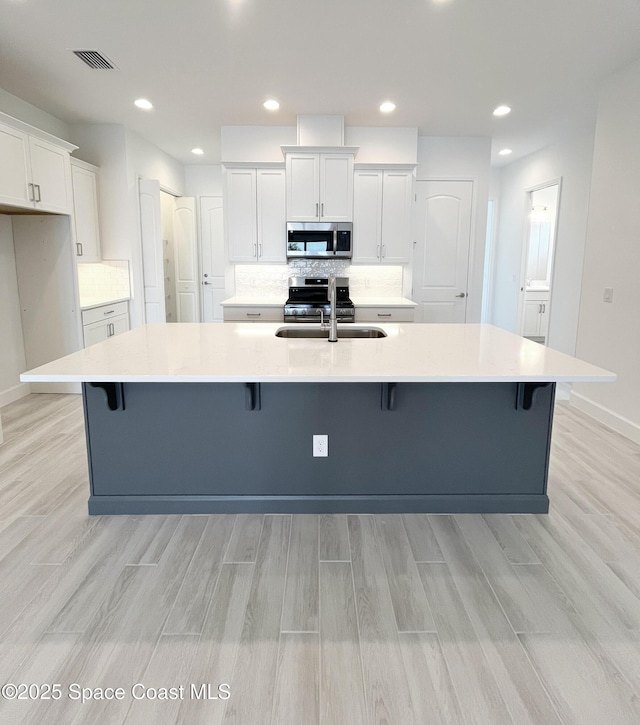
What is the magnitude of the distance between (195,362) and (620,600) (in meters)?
1.94

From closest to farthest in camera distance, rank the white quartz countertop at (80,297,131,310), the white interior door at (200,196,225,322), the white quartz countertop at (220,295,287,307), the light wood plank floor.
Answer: the light wood plank floor, the white quartz countertop at (80,297,131,310), the white quartz countertop at (220,295,287,307), the white interior door at (200,196,225,322)

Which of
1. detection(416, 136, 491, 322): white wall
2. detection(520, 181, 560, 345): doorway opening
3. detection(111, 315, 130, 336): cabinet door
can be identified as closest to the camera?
detection(111, 315, 130, 336): cabinet door

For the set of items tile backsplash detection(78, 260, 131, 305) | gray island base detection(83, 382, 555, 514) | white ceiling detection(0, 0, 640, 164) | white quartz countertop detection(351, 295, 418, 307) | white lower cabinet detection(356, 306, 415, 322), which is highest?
white ceiling detection(0, 0, 640, 164)

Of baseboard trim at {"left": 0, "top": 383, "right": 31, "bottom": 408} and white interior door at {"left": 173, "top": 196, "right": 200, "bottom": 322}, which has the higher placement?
white interior door at {"left": 173, "top": 196, "right": 200, "bottom": 322}

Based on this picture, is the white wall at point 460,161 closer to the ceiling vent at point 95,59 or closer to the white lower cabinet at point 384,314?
the white lower cabinet at point 384,314

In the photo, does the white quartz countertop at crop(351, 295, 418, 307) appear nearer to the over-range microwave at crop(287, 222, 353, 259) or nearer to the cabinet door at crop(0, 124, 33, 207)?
the over-range microwave at crop(287, 222, 353, 259)

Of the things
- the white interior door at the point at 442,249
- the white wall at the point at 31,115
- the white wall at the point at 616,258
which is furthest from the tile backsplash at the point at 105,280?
the white wall at the point at 616,258

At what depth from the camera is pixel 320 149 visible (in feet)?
15.8

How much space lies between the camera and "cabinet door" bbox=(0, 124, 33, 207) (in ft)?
11.3

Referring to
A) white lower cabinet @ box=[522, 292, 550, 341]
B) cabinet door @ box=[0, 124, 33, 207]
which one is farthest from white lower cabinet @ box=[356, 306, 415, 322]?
white lower cabinet @ box=[522, 292, 550, 341]

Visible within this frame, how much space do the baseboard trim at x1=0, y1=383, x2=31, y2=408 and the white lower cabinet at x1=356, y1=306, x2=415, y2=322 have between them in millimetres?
3288

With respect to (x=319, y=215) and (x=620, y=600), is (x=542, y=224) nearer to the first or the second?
(x=319, y=215)

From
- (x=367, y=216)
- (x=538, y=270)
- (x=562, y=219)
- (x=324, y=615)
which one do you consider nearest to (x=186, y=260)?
(x=367, y=216)

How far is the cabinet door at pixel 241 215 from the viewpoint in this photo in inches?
199
